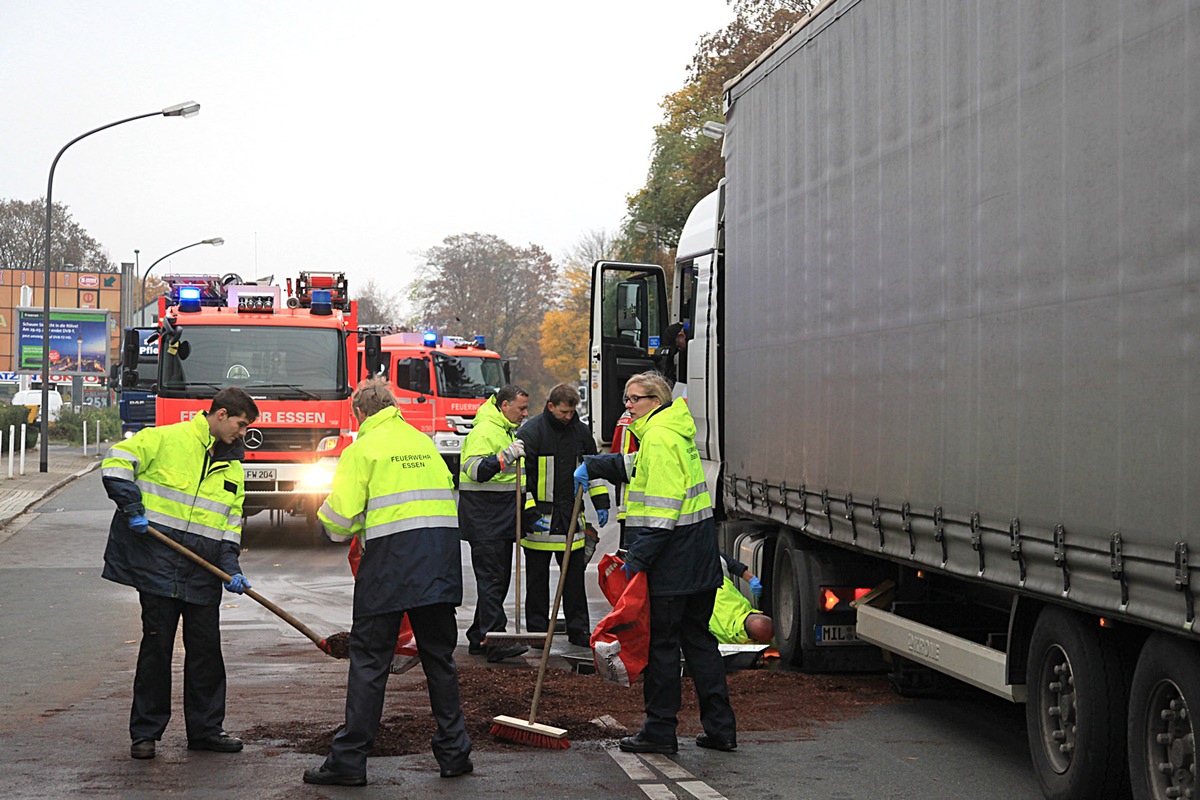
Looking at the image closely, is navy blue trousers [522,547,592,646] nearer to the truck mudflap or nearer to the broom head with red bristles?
the truck mudflap

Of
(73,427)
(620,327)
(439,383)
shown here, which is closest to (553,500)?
(620,327)

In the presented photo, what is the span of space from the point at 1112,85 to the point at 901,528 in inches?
113

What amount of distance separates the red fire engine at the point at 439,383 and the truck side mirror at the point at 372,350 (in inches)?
503

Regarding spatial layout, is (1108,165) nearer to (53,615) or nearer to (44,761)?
(44,761)

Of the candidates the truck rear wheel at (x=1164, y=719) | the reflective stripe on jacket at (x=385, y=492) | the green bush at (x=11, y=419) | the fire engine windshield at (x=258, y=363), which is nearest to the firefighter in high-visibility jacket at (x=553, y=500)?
the reflective stripe on jacket at (x=385, y=492)

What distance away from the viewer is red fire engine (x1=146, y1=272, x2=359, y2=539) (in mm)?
18078

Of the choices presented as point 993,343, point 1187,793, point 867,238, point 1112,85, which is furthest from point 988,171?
point 1187,793

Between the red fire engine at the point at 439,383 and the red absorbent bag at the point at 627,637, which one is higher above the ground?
the red fire engine at the point at 439,383

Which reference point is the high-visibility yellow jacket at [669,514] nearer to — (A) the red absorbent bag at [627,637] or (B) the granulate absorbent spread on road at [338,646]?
(A) the red absorbent bag at [627,637]

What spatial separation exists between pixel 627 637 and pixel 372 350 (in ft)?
39.6

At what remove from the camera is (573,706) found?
856cm

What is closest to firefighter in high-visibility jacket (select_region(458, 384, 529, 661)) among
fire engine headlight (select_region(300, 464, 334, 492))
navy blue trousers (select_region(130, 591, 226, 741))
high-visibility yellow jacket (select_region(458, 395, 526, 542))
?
high-visibility yellow jacket (select_region(458, 395, 526, 542))

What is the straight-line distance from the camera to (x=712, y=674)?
764 cm

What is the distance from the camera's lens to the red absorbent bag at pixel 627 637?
7.57m
